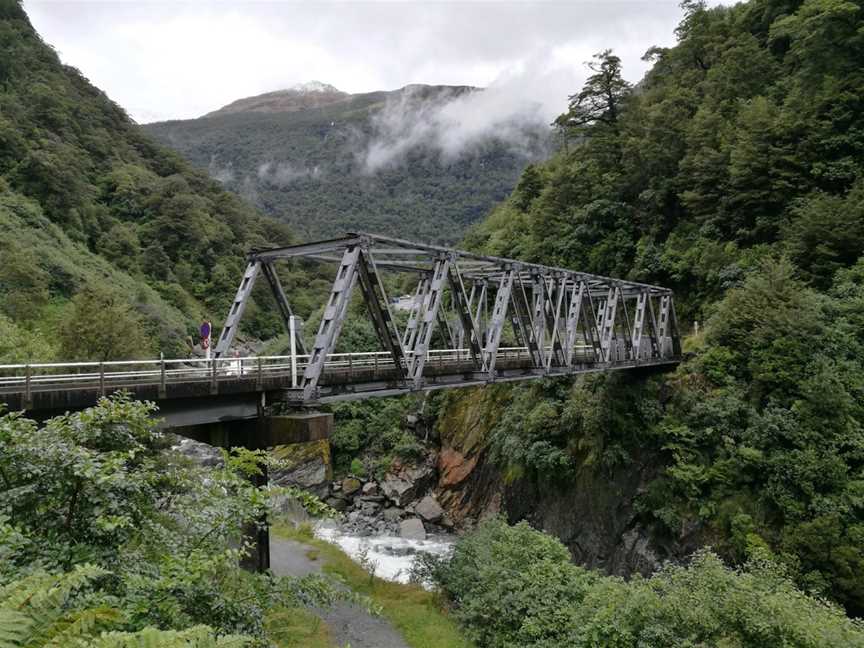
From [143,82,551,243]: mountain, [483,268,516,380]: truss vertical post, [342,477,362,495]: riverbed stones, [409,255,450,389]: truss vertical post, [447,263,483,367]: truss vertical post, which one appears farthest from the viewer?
[143,82,551,243]: mountain

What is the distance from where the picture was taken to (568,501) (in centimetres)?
→ 2419

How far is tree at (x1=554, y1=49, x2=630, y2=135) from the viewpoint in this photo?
39.4 metres

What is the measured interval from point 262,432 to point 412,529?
60.6 ft

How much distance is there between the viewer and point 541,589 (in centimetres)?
1397

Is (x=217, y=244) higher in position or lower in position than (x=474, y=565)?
higher

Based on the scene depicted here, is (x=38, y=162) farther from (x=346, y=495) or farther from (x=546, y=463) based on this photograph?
(x=546, y=463)

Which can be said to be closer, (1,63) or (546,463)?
(546,463)

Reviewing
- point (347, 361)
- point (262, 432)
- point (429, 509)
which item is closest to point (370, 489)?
point (429, 509)

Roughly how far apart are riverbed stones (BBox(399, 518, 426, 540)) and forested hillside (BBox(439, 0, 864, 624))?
3037 mm

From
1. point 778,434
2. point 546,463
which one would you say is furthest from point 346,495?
point 778,434

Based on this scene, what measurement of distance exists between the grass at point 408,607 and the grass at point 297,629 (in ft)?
4.38

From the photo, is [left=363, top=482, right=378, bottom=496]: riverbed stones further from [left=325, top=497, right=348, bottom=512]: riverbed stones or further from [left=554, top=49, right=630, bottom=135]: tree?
[left=554, top=49, right=630, bottom=135]: tree

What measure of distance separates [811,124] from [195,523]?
3222cm

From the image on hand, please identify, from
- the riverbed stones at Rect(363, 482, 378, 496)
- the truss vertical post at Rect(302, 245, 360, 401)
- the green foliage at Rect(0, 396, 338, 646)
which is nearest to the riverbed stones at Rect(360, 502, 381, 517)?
the riverbed stones at Rect(363, 482, 378, 496)
